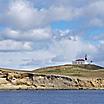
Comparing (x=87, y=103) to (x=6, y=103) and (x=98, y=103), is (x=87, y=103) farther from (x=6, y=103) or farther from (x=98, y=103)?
(x=6, y=103)

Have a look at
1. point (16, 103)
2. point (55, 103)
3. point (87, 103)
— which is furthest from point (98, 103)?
point (16, 103)

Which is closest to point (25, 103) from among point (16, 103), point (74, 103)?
point (16, 103)

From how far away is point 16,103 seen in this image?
115 meters

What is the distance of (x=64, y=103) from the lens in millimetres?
114750

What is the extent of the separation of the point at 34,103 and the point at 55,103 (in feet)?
15.3

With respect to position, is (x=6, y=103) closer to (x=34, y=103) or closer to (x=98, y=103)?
(x=34, y=103)

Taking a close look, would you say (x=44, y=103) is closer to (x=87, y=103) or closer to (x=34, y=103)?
(x=34, y=103)

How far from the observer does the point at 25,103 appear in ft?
374

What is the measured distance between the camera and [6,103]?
11444cm

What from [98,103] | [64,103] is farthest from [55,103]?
[98,103]

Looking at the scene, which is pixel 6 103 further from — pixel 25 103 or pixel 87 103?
pixel 87 103

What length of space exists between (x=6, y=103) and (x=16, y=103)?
2229 mm

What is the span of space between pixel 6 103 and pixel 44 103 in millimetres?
8366

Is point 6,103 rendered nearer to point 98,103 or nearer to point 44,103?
point 44,103
